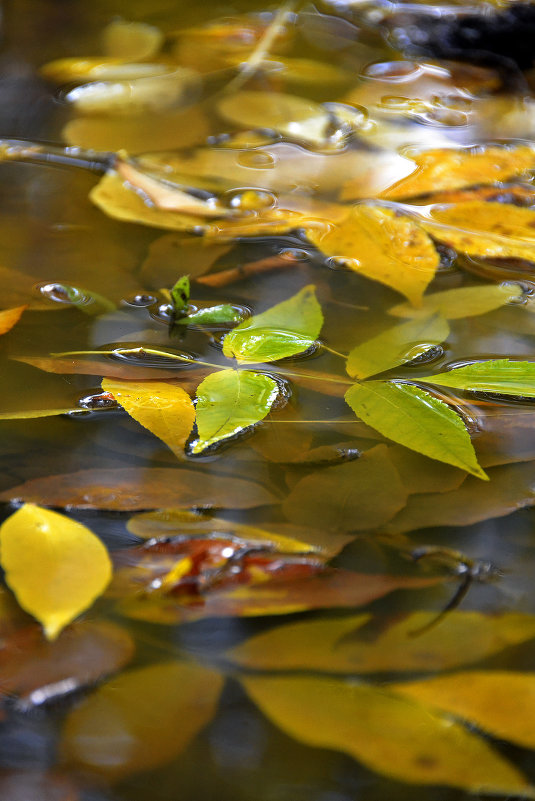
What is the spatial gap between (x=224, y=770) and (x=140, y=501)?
212 millimetres

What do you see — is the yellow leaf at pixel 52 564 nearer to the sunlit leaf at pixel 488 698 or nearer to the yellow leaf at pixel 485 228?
the sunlit leaf at pixel 488 698

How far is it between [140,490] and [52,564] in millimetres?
97

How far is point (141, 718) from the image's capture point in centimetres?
44

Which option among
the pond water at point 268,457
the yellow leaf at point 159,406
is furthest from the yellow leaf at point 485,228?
the yellow leaf at point 159,406

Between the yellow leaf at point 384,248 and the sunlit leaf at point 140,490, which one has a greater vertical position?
the yellow leaf at point 384,248

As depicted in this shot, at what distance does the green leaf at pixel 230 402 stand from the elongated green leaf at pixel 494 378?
0.15 m

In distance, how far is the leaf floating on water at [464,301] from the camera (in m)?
0.78

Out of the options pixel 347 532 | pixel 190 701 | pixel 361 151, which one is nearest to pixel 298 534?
pixel 347 532

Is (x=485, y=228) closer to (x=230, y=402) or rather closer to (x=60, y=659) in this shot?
(x=230, y=402)

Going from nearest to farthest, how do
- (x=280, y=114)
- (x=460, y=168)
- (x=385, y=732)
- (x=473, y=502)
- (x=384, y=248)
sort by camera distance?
(x=385, y=732) < (x=473, y=502) < (x=384, y=248) < (x=460, y=168) < (x=280, y=114)

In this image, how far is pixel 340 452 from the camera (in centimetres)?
61

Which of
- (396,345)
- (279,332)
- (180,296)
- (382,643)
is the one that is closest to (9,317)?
(180,296)

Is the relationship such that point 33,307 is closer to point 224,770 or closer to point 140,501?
point 140,501

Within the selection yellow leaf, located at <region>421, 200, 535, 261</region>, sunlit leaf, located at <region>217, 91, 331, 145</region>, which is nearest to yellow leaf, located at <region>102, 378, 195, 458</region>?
yellow leaf, located at <region>421, 200, 535, 261</region>
